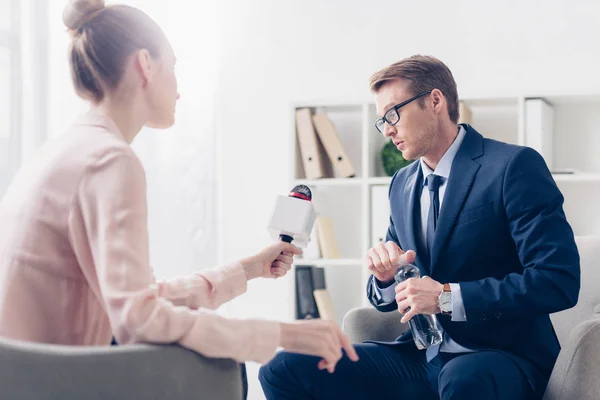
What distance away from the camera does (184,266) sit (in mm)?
4527

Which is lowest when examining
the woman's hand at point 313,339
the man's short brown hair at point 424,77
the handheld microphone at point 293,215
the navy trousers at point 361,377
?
the navy trousers at point 361,377

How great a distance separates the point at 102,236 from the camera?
124 centimetres

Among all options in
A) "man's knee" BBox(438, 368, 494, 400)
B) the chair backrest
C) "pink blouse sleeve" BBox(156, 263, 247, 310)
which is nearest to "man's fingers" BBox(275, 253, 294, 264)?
"pink blouse sleeve" BBox(156, 263, 247, 310)

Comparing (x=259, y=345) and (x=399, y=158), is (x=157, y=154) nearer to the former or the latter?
(x=399, y=158)

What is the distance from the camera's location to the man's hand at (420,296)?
6.18 ft

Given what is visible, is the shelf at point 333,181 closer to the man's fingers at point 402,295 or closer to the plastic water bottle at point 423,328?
the plastic water bottle at point 423,328

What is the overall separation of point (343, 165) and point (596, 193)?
1.23 meters

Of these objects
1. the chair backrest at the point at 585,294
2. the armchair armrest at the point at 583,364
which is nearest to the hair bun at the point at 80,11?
the armchair armrest at the point at 583,364

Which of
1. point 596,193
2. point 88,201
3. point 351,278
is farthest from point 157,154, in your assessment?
point 88,201

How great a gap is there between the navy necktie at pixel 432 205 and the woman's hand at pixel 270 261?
1.17ft

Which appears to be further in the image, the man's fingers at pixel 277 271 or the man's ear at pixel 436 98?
the man's ear at pixel 436 98

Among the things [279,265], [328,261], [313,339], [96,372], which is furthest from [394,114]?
[328,261]

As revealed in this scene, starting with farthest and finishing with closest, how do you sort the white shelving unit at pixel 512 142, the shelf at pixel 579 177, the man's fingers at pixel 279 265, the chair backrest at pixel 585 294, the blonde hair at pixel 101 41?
the white shelving unit at pixel 512 142
the shelf at pixel 579 177
the chair backrest at pixel 585 294
the man's fingers at pixel 279 265
the blonde hair at pixel 101 41

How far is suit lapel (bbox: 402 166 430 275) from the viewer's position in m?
2.13
